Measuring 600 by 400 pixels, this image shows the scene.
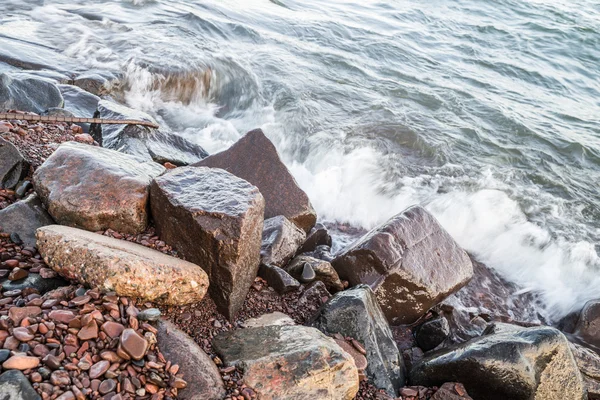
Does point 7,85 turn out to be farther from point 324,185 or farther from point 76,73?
point 324,185

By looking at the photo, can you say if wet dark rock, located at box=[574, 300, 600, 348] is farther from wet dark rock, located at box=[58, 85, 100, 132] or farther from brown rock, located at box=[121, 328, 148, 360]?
wet dark rock, located at box=[58, 85, 100, 132]

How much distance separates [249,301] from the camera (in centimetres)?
357

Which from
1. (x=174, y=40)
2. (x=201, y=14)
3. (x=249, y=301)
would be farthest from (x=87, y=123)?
(x=201, y=14)

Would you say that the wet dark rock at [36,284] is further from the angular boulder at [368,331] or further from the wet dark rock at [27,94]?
the wet dark rock at [27,94]

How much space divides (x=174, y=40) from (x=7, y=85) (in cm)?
529

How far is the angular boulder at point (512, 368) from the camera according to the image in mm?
3213

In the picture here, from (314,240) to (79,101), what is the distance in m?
3.69

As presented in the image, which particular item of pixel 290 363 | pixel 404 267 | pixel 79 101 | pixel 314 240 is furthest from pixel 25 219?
pixel 79 101

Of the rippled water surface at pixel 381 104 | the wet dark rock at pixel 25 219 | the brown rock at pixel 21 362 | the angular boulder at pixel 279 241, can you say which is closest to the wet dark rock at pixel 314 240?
the angular boulder at pixel 279 241

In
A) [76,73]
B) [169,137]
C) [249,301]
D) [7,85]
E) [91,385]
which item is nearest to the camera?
[91,385]

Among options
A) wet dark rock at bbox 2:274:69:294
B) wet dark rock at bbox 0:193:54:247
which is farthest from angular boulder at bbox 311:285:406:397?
wet dark rock at bbox 0:193:54:247

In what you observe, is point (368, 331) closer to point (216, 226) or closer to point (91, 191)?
point (216, 226)

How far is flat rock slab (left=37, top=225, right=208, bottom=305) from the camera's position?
2650 millimetres

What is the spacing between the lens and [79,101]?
6.34 metres
